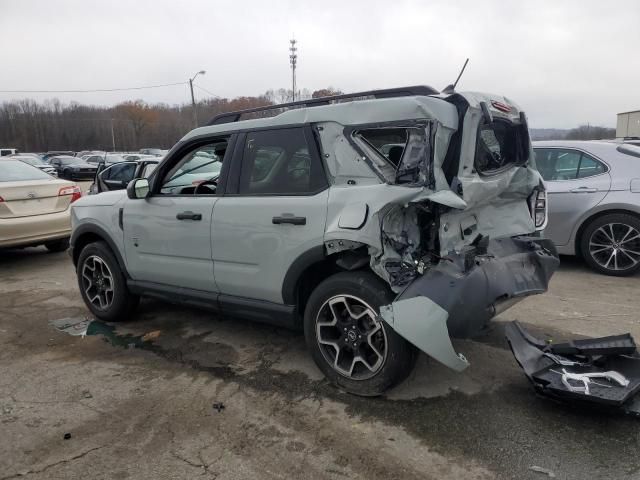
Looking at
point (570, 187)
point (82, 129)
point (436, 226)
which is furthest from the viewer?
point (82, 129)

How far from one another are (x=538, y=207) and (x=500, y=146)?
2.21ft

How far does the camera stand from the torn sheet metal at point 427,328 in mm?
2885

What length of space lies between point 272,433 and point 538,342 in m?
2.00

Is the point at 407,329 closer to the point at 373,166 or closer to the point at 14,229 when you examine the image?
the point at 373,166

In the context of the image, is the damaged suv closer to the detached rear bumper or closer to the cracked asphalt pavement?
the detached rear bumper

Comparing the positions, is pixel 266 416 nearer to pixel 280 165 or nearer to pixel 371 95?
pixel 280 165

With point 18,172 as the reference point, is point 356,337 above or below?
below

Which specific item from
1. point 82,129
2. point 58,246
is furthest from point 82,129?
point 58,246

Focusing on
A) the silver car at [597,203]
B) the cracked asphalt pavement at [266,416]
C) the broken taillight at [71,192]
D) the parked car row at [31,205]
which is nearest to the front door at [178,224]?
the cracked asphalt pavement at [266,416]

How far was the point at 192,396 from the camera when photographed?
3.48 metres

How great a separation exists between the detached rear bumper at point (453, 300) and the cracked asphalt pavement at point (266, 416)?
51cm

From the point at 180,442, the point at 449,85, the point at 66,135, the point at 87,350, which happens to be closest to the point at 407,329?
the point at 180,442

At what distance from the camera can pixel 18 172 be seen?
8.00 metres

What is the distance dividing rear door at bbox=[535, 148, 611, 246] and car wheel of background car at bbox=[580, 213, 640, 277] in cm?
22
